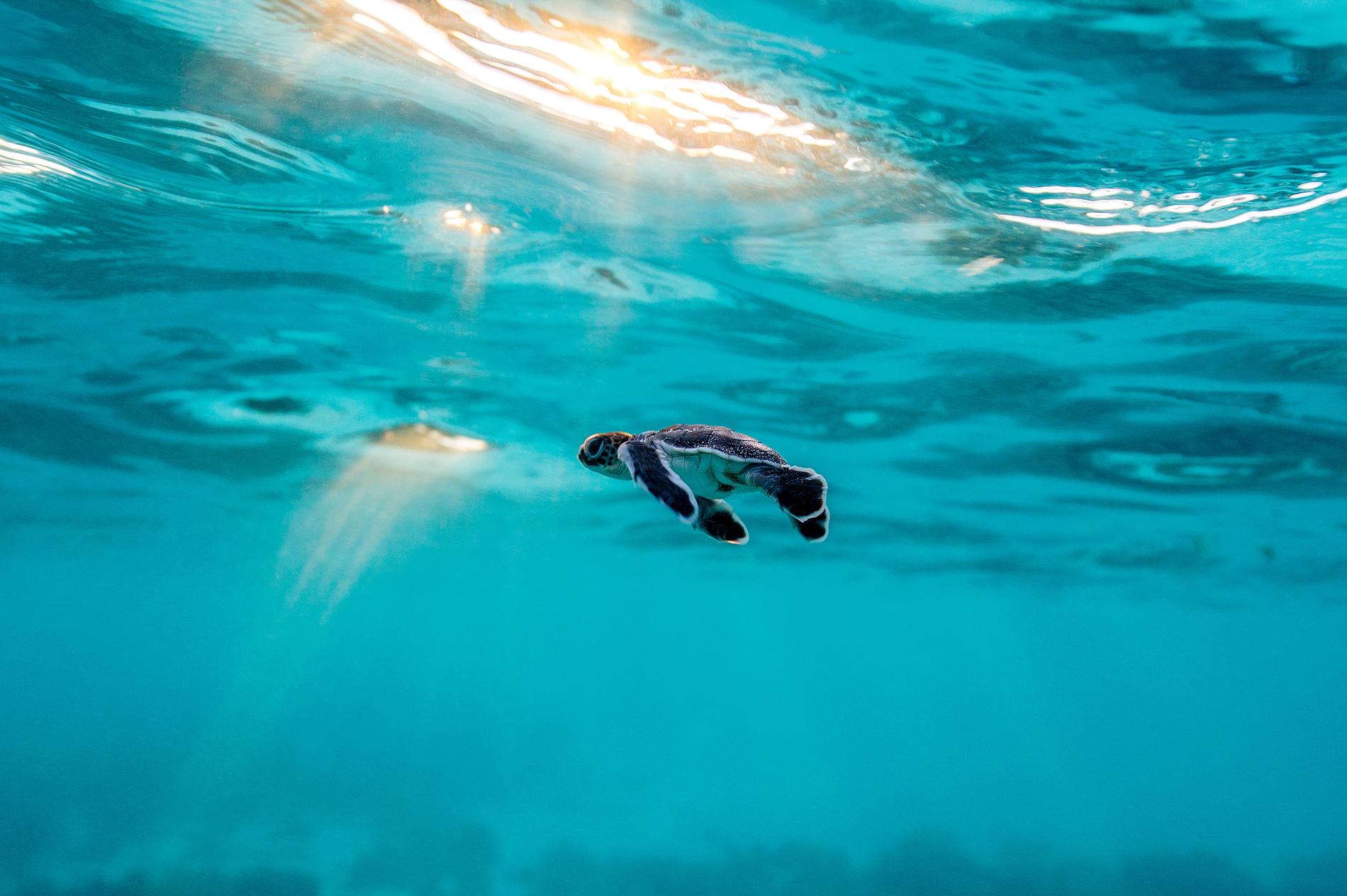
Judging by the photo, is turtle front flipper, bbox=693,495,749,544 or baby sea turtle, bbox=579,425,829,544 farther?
turtle front flipper, bbox=693,495,749,544

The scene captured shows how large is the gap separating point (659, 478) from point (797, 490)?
50 cm

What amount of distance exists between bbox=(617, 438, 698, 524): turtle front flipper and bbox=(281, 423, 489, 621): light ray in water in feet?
→ 61.3

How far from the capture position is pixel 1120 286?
11.6 m

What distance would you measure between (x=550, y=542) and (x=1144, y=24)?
34.5m

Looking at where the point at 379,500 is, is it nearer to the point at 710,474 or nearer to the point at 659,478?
the point at 710,474

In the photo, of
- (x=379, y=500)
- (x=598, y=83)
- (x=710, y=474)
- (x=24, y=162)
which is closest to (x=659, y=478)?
(x=710, y=474)

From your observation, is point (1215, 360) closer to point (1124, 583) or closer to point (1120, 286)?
point (1120, 286)

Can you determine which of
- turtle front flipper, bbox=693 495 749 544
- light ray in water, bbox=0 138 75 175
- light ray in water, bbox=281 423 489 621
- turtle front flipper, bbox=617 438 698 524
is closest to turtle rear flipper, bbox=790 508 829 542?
turtle front flipper, bbox=617 438 698 524

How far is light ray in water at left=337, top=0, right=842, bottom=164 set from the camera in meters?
7.70

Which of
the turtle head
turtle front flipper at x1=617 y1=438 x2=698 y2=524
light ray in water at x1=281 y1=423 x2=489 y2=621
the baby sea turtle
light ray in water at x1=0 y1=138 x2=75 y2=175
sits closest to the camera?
turtle front flipper at x1=617 y1=438 x2=698 y2=524

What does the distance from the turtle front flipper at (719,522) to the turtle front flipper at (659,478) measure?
0.41 meters

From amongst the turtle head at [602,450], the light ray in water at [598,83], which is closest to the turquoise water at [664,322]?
the light ray in water at [598,83]

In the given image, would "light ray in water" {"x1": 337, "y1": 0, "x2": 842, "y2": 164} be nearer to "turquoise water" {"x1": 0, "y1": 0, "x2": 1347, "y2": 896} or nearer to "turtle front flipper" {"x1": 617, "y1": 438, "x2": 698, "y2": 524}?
→ "turquoise water" {"x1": 0, "y1": 0, "x2": 1347, "y2": 896}

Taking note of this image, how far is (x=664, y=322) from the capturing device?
14234mm
